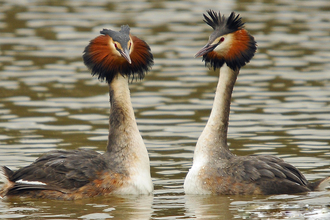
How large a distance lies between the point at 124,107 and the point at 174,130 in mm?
3636

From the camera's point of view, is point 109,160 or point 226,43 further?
point 226,43

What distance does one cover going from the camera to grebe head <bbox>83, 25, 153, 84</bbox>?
37.8ft

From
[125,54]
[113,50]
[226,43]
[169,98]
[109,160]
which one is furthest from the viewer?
[169,98]

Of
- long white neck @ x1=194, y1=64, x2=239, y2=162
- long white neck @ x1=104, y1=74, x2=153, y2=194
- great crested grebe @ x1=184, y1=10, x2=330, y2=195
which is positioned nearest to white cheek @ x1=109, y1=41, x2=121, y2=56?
long white neck @ x1=104, y1=74, x2=153, y2=194

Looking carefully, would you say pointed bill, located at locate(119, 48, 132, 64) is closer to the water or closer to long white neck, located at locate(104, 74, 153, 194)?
long white neck, located at locate(104, 74, 153, 194)

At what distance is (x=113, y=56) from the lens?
1152 cm

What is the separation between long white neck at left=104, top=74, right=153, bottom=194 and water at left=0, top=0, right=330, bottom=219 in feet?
→ 1.18

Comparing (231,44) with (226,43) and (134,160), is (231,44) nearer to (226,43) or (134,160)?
(226,43)

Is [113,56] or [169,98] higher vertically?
[113,56]

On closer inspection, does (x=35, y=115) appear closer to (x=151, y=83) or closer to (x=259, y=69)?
(x=151, y=83)

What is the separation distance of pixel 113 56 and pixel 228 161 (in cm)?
235

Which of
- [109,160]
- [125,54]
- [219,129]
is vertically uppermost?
[125,54]

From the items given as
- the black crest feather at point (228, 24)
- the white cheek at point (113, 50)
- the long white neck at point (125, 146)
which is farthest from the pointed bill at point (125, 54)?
the black crest feather at point (228, 24)

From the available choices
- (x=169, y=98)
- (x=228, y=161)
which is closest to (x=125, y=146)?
(x=228, y=161)
